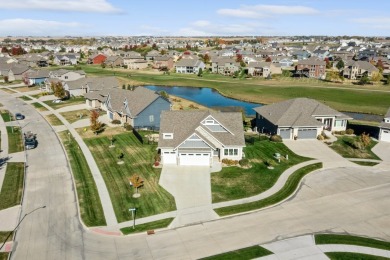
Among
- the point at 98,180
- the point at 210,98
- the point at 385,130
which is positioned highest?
the point at 385,130

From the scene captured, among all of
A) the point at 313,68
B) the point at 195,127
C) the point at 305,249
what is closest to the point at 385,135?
the point at 195,127

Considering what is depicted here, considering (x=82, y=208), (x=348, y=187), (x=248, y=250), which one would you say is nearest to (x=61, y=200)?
(x=82, y=208)

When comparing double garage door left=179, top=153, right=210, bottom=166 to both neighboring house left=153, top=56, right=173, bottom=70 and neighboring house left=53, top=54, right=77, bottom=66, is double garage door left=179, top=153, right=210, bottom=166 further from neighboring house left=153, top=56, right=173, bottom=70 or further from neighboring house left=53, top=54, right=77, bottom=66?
neighboring house left=53, top=54, right=77, bottom=66

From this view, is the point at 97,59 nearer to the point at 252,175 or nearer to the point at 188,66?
the point at 188,66

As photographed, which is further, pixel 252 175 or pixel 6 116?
pixel 6 116

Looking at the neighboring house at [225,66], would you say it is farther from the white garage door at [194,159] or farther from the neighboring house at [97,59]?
the white garage door at [194,159]

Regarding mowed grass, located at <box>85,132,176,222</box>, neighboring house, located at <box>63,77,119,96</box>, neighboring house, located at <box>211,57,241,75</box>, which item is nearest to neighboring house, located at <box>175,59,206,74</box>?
neighboring house, located at <box>211,57,241,75</box>

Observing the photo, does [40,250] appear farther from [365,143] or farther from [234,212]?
[365,143]
